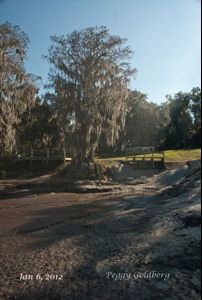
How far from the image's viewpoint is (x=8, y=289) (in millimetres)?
3605

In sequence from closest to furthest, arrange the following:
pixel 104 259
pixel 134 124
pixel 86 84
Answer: pixel 104 259, pixel 86 84, pixel 134 124

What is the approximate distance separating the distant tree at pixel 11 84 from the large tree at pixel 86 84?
4.42 meters

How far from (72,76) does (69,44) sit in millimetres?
3190

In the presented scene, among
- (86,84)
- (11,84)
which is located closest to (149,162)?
(86,84)

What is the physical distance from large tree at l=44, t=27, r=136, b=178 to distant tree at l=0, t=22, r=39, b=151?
4.42m

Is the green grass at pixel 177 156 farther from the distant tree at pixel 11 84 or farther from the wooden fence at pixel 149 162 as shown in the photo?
the distant tree at pixel 11 84

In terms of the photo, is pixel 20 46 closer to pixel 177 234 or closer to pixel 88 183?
pixel 88 183

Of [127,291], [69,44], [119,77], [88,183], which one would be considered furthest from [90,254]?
[69,44]

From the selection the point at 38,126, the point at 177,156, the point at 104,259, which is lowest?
the point at 104,259

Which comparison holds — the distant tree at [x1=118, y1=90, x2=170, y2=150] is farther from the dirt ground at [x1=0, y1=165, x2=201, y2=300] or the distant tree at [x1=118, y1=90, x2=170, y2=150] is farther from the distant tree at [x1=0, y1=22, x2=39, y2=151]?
the dirt ground at [x1=0, y1=165, x2=201, y2=300]

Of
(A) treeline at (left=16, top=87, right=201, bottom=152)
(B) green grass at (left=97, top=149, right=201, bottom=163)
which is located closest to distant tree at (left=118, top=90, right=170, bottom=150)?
(A) treeline at (left=16, top=87, right=201, bottom=152)

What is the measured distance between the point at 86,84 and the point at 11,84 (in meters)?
8.60

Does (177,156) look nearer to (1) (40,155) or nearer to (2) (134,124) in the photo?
(1) (40,155)

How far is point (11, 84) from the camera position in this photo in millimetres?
22562
